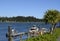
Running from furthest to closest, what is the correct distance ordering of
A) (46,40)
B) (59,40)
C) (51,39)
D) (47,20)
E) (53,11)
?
(47,20), (53,11), (59,40), (51,39), (46,40)

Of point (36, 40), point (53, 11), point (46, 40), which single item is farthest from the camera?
point (53, 11)

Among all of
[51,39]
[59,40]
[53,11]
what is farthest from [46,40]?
[53,11]

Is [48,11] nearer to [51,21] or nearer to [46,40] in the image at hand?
[51,21]

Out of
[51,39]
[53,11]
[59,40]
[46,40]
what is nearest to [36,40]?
[46,40]

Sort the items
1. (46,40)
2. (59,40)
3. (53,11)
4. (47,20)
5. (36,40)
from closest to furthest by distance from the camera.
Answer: (36,40) < (46,40) < (59,40) < (53,11) < (47,20)

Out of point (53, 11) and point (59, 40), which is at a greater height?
point (53, 11)

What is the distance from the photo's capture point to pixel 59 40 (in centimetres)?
2275

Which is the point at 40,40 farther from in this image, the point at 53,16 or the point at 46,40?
the point at 53,16

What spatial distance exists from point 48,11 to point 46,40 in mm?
14493

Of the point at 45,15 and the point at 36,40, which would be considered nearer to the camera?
the point at 36,40

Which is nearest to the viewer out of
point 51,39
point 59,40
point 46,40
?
point 46,40

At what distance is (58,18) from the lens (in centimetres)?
3172

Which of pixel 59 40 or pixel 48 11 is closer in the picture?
pixel 59 40

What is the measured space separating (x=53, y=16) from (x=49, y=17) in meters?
0.67
